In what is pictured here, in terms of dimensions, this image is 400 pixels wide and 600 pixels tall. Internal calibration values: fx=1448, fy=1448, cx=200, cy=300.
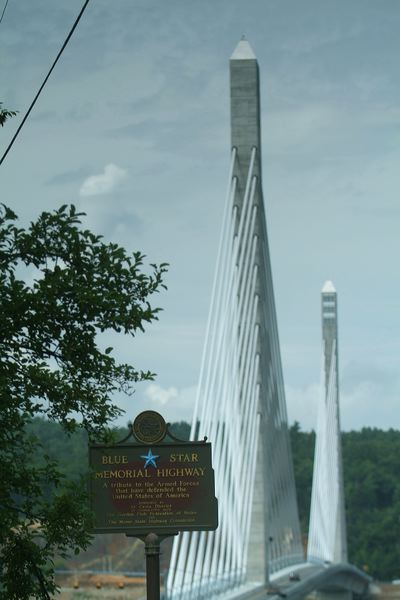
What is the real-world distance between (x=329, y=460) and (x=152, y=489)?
87.8 m

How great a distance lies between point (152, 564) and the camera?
17.7 m

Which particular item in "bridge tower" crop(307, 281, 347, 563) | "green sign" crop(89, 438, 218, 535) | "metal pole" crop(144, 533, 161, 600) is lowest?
"metal pole" crop(144, 533, 161, 600)

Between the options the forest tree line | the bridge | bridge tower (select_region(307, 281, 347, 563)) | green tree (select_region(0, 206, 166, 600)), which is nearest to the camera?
green tree (select_region(0, 206, 166, 600))

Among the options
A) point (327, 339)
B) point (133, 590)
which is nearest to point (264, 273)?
point (327, 339)

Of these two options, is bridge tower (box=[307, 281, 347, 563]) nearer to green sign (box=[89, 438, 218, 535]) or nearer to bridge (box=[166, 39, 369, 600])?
bridge (box=[166, 39, 369, 600])

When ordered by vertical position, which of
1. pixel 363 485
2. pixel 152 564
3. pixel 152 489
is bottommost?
pixel 152 564

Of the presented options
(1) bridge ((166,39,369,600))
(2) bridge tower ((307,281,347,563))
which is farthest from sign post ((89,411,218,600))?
(2) bridge tower ((307,281,347,563))

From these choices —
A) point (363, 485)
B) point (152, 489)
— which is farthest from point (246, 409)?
point (363, 485)

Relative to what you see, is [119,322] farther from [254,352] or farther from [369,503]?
[369,503]

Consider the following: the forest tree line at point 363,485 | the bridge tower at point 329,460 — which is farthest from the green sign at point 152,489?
the forest tree line at point 363,485

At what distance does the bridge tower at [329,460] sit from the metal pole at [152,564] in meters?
84.8

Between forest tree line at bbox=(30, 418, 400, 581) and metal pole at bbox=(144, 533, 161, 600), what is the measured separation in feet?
418

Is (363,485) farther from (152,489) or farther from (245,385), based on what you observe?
(152,489)

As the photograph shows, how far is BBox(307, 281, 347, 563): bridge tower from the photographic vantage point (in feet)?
339
